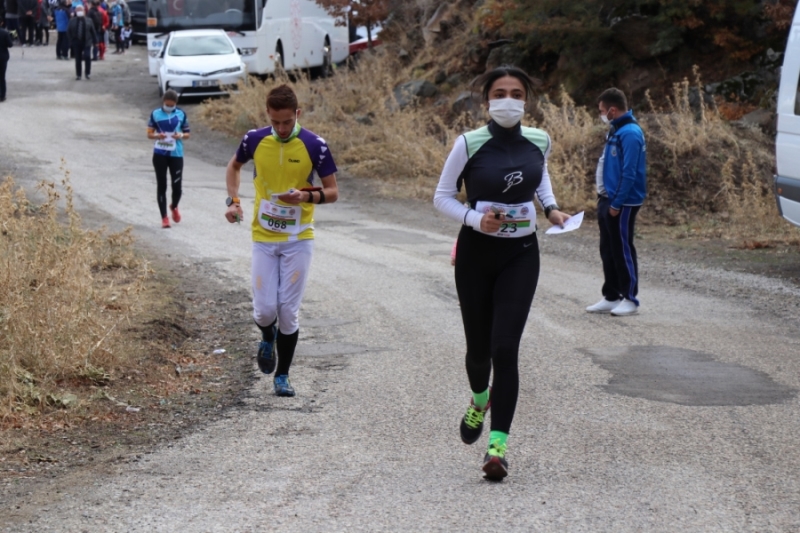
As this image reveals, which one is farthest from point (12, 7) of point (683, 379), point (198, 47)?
point (683, 379)

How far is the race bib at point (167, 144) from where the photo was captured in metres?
14.5

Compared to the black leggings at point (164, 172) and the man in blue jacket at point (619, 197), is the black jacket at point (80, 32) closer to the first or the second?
the black leggings at point (164, 172)

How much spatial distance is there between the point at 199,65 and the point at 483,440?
23868 millimetres

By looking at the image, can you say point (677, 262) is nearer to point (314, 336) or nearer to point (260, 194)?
point (314, 336)

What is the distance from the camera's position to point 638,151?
9.62 m

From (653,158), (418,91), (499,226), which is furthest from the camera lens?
(418,91)

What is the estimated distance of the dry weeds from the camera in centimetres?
667

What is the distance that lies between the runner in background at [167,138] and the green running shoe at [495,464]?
999 centimetres

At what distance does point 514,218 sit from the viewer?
5.36 meters

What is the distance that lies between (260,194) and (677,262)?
763cm

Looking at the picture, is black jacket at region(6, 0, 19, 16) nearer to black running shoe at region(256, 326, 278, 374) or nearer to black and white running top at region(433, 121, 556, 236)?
black running shoe at region(256, 326, 278, 374)

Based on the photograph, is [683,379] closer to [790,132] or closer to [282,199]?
[282,199]

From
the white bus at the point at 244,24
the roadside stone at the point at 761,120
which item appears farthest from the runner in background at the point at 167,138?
the white bus at the point at 244,24

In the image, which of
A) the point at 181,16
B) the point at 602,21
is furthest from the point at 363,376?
the point at 181,16
